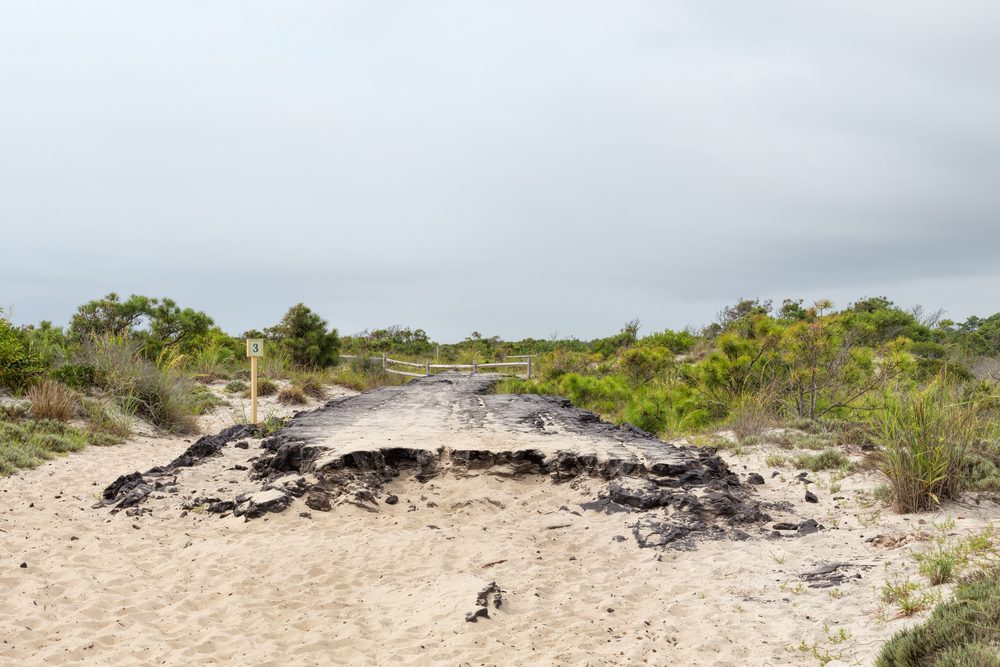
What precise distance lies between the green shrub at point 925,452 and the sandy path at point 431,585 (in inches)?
9.8

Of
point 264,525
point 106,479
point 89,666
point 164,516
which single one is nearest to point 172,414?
point 106,479

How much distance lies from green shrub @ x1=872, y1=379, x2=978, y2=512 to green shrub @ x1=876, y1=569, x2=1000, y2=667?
8.95ft

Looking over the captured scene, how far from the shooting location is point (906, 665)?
12.1ft

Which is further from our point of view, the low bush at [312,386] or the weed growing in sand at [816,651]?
the low bush at [312,386]

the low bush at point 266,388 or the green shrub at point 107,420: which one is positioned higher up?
the low bush at point 266,388

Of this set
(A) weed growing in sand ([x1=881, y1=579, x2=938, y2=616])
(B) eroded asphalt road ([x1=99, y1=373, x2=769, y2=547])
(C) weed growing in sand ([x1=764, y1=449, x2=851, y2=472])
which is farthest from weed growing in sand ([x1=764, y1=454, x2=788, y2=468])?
(A) weed growing in sand ([x1=881, y1=579, x2=938, y2=616])

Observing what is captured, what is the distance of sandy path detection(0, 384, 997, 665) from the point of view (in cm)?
471

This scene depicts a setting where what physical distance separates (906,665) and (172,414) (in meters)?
14.1

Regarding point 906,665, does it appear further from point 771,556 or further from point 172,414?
point 172,414

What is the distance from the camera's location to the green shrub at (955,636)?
11.2ft

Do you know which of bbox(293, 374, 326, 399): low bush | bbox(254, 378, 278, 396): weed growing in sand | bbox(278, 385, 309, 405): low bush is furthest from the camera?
bbox(293, 374, 326, 399): low bush

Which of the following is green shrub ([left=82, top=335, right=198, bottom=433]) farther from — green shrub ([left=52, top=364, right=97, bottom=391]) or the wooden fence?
the wooden fence

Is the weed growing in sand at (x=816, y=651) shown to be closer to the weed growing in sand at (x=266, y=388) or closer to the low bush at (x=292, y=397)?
the low bush at (x=292, y=397)

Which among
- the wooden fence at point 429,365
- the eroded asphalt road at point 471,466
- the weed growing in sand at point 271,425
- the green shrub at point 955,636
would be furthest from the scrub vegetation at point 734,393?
the weed growing in sand at point 271,425
